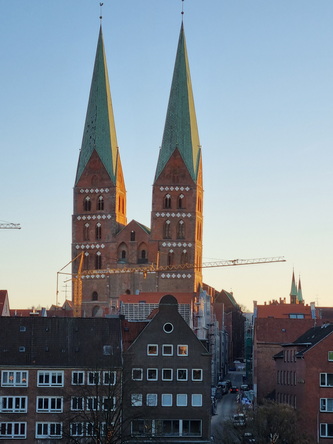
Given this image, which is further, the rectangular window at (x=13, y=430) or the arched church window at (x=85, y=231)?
the arched church window at (x=85, y=231)

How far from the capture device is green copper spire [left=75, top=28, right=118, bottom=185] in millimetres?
177125

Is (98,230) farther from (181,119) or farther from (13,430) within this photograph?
(13,430)

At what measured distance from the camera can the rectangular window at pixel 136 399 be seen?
267 ft

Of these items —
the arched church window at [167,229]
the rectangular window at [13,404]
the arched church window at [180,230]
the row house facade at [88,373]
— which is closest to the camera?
the row house facade at [88,373]

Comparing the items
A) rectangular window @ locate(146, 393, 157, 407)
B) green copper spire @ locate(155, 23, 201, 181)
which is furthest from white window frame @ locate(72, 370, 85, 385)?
green copper spire @ locate(155, 23, 201, 181)

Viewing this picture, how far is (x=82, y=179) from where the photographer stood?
17912 centimetres

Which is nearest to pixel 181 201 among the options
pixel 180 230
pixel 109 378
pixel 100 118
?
pixel 180 230

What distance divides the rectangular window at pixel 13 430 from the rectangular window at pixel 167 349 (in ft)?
38.5

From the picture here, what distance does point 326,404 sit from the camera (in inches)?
3401

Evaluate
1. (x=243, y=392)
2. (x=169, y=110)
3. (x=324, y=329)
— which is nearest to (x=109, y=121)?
(x=169, y=110)

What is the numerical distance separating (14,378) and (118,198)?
9803cm

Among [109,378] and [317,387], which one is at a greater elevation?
[109,378]

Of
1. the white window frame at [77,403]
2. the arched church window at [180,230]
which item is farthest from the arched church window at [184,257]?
the white window frame at [77,403]

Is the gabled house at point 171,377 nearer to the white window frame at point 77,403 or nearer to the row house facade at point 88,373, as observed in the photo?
the row house facade at point 88,373
